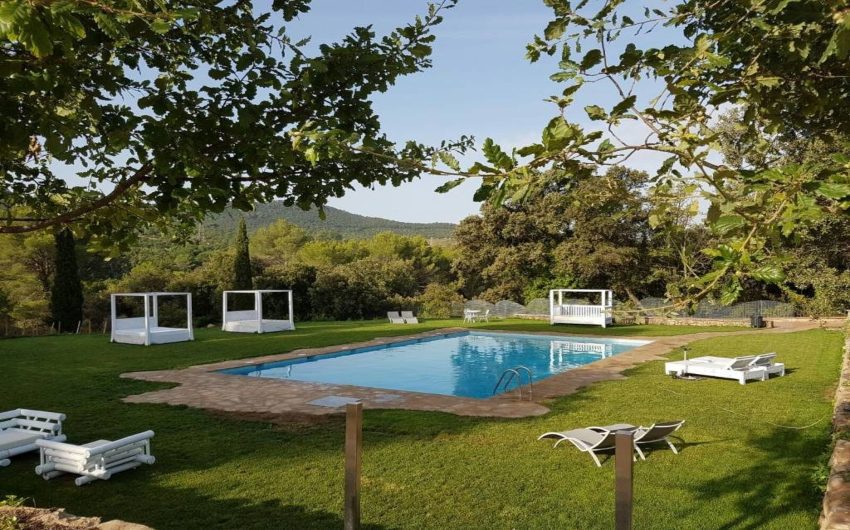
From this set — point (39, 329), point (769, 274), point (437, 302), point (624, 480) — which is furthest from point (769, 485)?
point (437, 302)

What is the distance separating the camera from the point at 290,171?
10.4 ft

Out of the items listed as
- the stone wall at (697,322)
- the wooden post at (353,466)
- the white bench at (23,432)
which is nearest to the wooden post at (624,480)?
the wooden post at (353,466)

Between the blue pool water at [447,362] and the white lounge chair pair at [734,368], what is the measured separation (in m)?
3.36

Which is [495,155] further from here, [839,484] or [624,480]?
[839,484]

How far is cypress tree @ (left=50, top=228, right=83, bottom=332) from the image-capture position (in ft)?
76.4

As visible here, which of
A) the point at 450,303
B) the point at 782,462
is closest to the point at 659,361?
the point at 782,462

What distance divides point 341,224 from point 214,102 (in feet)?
274

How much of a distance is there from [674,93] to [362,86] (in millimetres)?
1496

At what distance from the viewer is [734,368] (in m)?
11.4

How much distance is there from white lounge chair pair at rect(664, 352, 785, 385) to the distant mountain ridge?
63116 mm

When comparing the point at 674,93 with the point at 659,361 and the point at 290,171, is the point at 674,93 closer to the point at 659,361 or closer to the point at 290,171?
the point at 290,171

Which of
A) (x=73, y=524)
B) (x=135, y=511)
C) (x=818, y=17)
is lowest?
(x=135, y=511)

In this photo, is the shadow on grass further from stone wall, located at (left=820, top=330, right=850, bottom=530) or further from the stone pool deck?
the stone pool deck

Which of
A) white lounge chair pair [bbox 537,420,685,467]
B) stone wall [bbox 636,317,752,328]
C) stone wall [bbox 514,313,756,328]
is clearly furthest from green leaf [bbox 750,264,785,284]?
stone wall [bbox 636,317,752,328]
